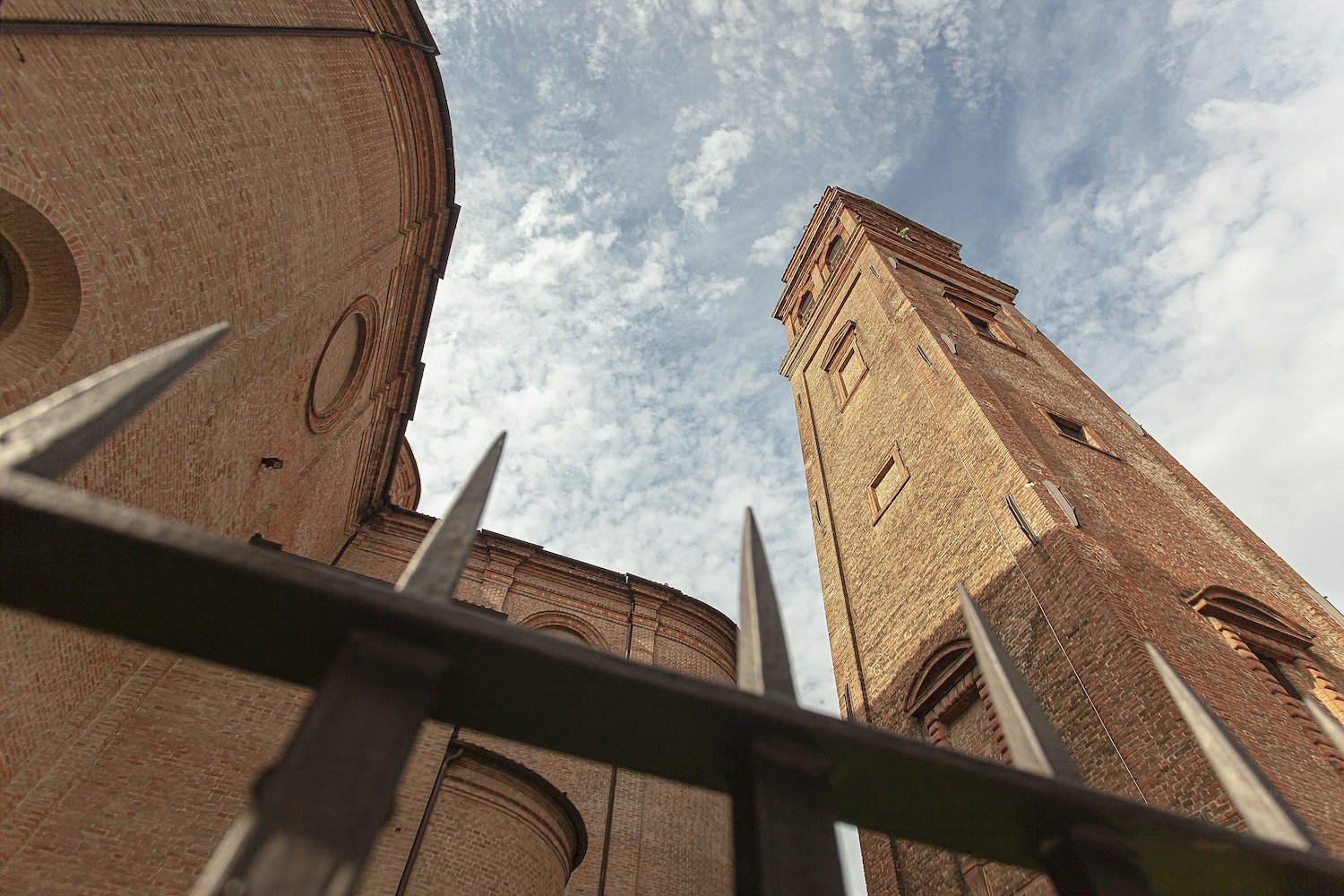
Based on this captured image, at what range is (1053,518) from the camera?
7914 mm

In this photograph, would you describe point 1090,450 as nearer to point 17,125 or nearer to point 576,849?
point 576,849

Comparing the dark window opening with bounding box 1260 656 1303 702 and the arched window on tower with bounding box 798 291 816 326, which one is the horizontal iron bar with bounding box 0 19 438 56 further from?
the arched window on tower with bounding box 798 291 816 326

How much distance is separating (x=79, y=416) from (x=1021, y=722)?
1954mm

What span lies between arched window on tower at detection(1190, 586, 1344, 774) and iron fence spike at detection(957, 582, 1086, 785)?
7.27 m

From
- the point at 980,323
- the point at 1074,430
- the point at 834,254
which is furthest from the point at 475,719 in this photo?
the point at 834,254

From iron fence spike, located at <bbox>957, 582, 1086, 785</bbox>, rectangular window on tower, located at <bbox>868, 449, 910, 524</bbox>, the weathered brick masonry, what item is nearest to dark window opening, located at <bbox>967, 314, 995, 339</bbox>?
rectangular window on tower, located at <bbox>868, 449, 910, 524</bbox>

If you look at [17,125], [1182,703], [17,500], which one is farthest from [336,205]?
[1182,703]

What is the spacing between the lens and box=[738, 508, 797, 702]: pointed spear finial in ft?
4.86

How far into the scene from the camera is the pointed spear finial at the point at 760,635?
148 centimetres

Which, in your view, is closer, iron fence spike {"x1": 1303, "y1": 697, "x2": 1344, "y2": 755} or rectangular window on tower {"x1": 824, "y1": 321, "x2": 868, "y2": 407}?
iron fence spike {"x1": 1303, "y1": 697, "x2": 1344, "y2": 755}

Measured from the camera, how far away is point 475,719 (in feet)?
4.69

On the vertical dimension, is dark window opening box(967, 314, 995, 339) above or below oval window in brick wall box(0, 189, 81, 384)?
above

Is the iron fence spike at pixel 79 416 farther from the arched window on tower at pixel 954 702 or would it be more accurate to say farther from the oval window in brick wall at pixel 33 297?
the arched window on tower at pixel 954 702

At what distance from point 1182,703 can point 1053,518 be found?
6783 mm
